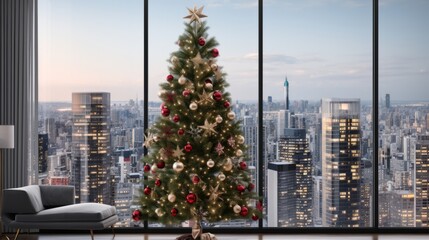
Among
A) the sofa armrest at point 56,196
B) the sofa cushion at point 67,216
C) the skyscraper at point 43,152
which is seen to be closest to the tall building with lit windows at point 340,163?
the sofa cushion at point 67,216

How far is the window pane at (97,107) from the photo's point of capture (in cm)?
806

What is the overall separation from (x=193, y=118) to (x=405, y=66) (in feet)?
9.86

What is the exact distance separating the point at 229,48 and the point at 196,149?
1806mm

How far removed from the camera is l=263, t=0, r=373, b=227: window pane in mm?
8094

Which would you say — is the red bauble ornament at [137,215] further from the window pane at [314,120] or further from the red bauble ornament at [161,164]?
the window pane at [314,120]

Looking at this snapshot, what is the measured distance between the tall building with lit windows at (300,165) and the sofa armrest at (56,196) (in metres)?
2.59

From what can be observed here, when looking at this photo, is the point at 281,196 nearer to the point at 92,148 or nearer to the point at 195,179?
the point at 195,179

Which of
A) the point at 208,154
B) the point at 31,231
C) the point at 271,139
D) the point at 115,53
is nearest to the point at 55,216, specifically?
the point at 31,231

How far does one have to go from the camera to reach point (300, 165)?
8117mm

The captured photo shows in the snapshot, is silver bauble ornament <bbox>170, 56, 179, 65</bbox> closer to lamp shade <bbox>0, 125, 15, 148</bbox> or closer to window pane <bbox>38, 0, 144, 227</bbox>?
window pane <bbox>38, 0, 144, 227</bbox>

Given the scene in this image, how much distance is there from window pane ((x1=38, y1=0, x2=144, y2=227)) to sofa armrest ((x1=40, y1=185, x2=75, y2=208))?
1.96 feet

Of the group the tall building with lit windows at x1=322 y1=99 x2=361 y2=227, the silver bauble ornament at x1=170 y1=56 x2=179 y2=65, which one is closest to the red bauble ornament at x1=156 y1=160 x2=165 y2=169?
the silver bauble ornament at x1=170 y1=56 x2=179 y2=65

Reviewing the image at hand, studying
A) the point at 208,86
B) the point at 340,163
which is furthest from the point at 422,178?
the point at 208,86

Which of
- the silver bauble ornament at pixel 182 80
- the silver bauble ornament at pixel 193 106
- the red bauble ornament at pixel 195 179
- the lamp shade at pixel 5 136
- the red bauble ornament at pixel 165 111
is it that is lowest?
the red bauble ornament at pixel 195 179
